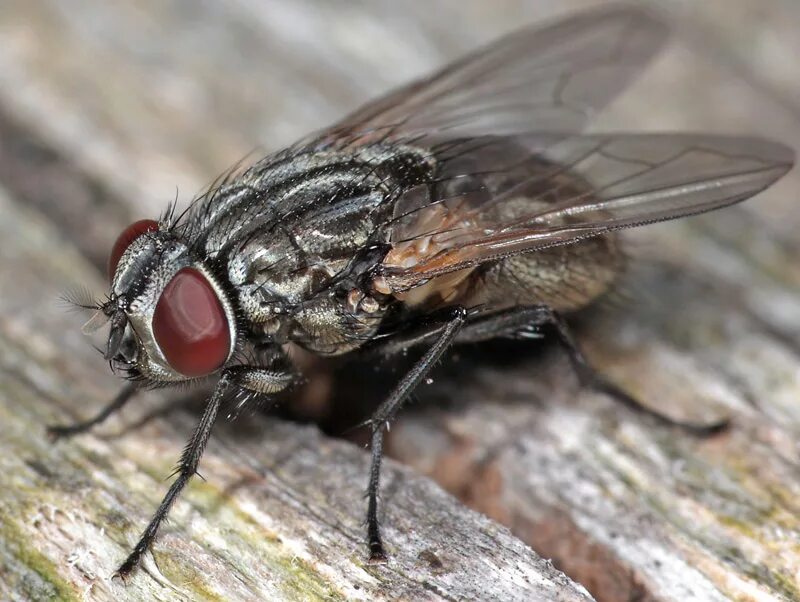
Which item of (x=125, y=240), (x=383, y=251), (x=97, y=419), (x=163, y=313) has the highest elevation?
(x=383, y=251)

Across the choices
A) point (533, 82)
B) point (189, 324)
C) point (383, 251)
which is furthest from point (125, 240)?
point (533, 82)

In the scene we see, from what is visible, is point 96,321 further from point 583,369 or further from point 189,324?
point 583,369

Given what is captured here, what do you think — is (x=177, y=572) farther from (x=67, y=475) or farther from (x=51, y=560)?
(x=67, y=475)

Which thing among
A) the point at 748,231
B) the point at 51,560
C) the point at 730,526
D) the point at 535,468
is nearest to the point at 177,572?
the point at 51,560

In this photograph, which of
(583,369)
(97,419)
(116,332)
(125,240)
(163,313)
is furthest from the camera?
(583,369)

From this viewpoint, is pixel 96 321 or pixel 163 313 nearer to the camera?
pixel 163 313

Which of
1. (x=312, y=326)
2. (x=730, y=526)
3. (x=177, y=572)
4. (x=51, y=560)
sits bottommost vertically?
(x=51, y=560)
